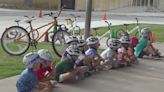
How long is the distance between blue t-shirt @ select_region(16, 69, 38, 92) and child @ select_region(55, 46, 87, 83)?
155cm

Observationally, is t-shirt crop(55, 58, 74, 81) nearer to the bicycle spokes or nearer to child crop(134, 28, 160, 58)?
the bicycle spokes

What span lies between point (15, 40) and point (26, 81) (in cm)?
481

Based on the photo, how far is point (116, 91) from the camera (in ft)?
28.4

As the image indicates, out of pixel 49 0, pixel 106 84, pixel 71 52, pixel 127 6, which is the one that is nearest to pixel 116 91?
pixel 106 84

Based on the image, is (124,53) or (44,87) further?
(124,53)

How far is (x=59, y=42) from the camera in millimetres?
12094

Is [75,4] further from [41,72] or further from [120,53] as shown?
[41,72]

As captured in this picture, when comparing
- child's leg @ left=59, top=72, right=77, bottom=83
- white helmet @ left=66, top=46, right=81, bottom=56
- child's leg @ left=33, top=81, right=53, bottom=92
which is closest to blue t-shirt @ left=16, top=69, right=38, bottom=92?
child's leg @ left=33, top=81, right=53, bottom=92

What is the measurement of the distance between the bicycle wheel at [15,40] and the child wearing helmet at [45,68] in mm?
3681

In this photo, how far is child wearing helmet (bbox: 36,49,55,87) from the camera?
8.00 m

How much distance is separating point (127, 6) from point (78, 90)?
4818 cm

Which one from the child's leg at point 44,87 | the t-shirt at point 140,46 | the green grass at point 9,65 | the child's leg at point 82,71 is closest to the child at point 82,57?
the child's leg at point 82,71

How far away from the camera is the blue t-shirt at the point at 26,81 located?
7.34 m

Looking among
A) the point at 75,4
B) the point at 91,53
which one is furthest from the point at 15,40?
the point at 75,4
